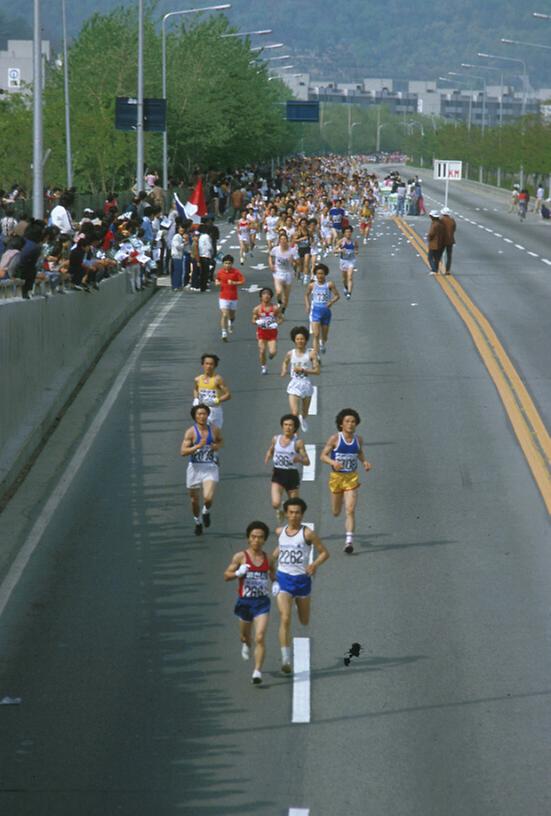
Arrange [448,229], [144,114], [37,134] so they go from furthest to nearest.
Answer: [144,114], [448,229], [37,134]

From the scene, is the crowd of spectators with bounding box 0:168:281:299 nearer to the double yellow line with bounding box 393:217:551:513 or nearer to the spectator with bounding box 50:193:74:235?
the spectator with bounding box 50:193:74:235

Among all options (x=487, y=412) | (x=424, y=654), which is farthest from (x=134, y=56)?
(x=424, y=654)

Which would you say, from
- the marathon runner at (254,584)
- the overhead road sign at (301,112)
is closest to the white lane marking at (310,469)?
the marathon runner at (254,584)

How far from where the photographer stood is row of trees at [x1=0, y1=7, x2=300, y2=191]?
72.8m

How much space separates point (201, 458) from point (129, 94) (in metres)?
60.0

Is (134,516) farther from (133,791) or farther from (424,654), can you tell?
(133,791)

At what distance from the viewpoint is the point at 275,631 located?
48.5 feet

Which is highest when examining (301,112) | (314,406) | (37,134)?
(301,112)

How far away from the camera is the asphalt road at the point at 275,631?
11422mm

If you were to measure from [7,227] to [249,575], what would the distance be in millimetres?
18964

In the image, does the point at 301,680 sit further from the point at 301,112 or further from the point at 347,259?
the point at 301,112

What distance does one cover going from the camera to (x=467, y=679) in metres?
13.5

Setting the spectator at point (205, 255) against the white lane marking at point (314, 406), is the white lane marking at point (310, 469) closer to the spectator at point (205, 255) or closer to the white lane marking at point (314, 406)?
the white lane marking at point (314, 406)

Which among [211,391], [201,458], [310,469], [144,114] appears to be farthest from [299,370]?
[144,114]
